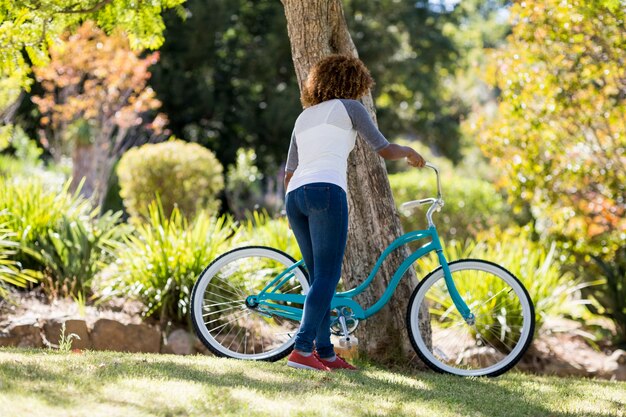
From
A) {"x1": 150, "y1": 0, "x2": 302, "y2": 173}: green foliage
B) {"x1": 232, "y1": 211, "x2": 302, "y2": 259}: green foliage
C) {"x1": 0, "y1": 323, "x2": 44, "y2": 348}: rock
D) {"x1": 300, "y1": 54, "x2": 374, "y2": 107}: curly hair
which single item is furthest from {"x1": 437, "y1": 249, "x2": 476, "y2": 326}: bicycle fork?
{"x1": 150, "y1": 0, "x2": 302, "y2": 173}: green foliage

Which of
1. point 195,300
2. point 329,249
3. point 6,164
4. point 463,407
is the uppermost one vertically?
point 6,164

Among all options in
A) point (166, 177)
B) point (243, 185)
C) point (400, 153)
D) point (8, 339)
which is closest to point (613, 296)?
point (400, 153)

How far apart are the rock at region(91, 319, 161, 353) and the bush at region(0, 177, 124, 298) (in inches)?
28.7

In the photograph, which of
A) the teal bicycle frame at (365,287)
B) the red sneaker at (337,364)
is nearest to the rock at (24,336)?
the teal bicycle frame at (365,287)

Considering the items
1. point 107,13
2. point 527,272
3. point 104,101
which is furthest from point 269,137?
point 107,13

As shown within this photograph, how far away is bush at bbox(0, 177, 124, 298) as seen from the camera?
7.21 m

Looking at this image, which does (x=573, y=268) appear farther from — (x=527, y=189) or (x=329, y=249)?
(x=329, y=249)

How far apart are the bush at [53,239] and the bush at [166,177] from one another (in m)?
3.34

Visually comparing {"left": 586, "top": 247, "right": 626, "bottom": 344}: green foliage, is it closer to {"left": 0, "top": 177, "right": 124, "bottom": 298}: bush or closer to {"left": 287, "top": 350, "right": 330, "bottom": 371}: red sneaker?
{"left": 287, "top": 350, "right": 330, "bottom": 371}: red sneaker

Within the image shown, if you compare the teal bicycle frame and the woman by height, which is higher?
the woman

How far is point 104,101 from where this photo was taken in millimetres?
13719

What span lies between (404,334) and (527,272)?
272 centimetres

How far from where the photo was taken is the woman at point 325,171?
4.42 m

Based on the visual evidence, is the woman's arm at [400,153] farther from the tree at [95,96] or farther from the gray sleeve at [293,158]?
the tree at [95,96]
